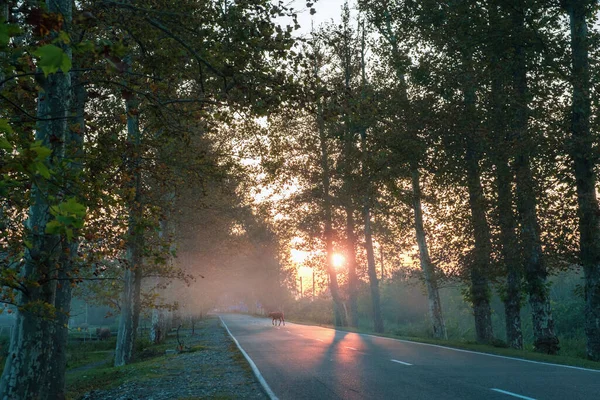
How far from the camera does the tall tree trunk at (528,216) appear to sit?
1736 centimetres

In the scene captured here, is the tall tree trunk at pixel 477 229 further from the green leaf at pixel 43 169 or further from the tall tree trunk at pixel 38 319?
the green leaf at pixel 43 169

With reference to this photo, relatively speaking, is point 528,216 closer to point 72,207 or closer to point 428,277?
point 428,277

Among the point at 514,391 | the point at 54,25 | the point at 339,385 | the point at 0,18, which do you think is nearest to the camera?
the point at 0,18

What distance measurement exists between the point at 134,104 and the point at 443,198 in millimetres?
14175

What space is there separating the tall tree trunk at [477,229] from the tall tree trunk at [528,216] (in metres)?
1.46

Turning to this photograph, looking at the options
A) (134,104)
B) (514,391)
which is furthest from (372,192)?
(514,391)

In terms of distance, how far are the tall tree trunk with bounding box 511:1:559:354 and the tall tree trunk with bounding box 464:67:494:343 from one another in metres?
1.46

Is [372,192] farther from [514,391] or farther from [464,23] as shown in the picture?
[514,391]

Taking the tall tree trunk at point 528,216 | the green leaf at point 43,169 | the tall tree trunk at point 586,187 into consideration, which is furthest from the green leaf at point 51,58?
the tall tree trunk at point 586,187

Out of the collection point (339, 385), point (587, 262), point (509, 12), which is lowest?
point (339, 385)

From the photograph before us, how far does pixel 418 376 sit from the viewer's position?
37.4 feet

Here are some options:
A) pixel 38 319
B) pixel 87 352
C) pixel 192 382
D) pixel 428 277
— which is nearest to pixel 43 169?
pixel 38 319

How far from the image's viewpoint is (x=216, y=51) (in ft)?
28.2

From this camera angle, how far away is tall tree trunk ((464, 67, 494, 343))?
19.5 m
